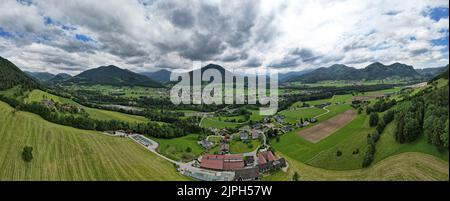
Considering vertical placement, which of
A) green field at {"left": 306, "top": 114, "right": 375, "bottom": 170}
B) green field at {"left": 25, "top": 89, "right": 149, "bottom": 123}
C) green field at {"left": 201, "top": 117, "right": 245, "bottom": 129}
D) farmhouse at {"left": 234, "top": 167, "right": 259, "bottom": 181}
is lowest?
farmhouse at {"left": 234, "top": 167, "right": 259, "bottom": 181}

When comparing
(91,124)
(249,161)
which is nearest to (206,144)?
(249,161)

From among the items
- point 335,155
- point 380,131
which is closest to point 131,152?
point 335,155

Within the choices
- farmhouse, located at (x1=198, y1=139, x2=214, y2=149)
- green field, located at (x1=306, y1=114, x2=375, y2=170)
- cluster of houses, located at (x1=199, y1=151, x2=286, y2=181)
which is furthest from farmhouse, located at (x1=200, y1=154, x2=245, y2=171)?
green field, located at (x1=306, y1=114, x2=375, y2=170)

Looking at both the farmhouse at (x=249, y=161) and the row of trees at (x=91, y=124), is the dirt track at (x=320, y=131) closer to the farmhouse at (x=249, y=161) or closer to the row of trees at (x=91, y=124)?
the farmhouse at (x=249, y=161)

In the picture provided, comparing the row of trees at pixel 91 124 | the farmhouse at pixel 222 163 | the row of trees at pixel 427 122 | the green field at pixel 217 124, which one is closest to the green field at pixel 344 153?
the row of trees at pixel 427 122

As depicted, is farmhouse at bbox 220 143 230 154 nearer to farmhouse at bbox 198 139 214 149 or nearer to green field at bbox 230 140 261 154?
green field at bbox 230 140 261 154

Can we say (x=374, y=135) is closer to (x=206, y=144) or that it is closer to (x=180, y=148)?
(x=206, y=144)
